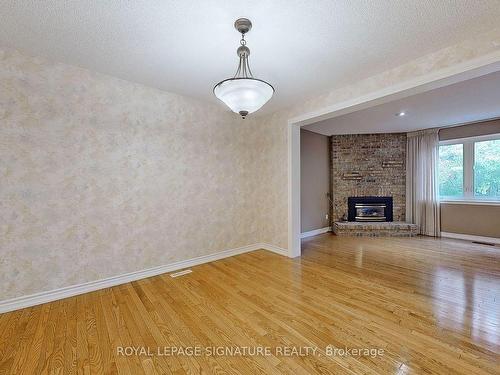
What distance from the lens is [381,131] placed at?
18.1 ft

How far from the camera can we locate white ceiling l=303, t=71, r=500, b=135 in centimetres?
312

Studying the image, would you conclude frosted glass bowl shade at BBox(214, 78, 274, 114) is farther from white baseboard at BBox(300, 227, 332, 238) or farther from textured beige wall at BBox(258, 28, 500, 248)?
white baseboard at BBox(300, 227, 332, 238)

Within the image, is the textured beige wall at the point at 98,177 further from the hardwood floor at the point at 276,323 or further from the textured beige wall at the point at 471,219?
the textured beige wall at the point at 471,219

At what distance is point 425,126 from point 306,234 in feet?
12.0

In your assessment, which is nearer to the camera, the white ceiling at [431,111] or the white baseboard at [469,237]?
the white ceiling at [431,111]

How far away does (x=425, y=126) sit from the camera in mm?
5043

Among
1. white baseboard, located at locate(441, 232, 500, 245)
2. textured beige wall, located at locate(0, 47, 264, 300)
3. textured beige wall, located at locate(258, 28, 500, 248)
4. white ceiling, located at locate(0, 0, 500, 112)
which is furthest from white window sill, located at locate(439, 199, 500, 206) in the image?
textured beige wall, located at locate(0, 47, 264, 300)

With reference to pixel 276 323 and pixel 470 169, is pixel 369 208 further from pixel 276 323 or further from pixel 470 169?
pixel 276 323

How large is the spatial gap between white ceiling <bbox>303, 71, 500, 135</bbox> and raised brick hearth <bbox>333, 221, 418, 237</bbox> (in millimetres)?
2276

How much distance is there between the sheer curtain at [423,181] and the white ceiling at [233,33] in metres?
3.81

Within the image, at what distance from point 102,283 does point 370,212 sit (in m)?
5.83

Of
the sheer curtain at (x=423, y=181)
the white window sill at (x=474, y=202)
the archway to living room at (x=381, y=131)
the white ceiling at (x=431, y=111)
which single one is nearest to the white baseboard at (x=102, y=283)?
the archway to living room at (x=381, y=131)

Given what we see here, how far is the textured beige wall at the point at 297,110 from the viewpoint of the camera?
2027 mm

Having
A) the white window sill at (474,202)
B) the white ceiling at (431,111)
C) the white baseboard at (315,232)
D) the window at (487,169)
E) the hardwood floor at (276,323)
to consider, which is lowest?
the hardwood floor at (276,323)
